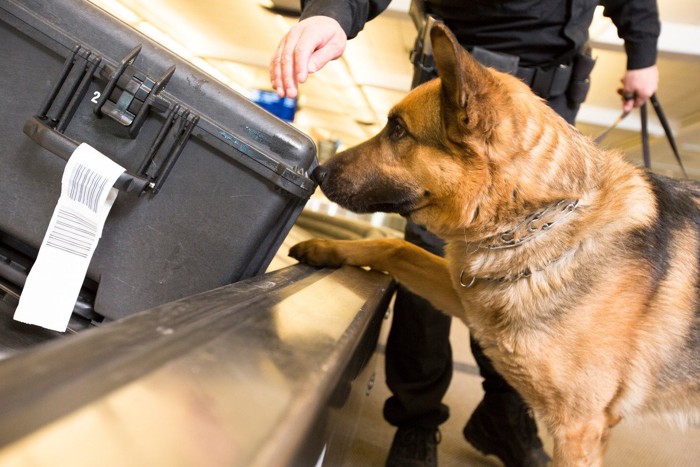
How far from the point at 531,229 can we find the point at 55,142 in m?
0.97

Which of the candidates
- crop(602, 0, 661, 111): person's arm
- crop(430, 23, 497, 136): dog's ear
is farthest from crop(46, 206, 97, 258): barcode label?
crop(602, 0, 661, 111): person's arm

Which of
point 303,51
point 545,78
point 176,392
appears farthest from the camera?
point 545,78

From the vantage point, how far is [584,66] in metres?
1.64

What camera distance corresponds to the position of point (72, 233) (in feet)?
2.86

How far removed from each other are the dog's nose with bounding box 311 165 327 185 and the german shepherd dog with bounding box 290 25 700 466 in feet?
0.03

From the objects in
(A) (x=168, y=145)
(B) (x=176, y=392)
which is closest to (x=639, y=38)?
(A) (x=168, y=145)

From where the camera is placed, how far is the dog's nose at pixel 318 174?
112cm

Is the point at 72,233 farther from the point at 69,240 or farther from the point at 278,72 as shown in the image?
the point at 278,72

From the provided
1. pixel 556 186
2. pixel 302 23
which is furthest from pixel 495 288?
pixel 302 23

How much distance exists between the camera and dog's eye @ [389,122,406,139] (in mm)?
1385

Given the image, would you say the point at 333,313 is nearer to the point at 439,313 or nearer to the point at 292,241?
the point at 439,313

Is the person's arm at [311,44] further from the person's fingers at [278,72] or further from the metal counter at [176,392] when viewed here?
the metal counter at [176,392]

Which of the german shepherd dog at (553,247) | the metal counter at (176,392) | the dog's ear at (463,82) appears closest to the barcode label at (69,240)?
the metal counter at (176,392)

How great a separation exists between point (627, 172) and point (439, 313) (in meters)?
0.72
